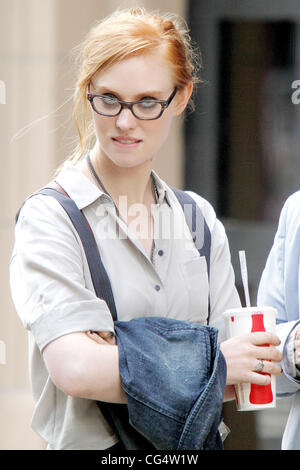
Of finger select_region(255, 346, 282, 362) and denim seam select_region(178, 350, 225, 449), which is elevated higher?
finger select_region(255, 346, 282, 362)

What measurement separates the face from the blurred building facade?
9.71 ft

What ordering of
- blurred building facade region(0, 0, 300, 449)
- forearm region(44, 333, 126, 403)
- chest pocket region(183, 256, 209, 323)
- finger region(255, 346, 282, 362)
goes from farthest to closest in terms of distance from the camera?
1. blurred building facade region(0, 0, 300, 449)
2. chest pocket region(183, 256, 209, 323)
3. finger region(255, 346, 282, 362)
4. forearm region(44, 333, 126, 403)

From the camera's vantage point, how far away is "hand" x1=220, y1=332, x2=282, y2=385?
2244 millimetres

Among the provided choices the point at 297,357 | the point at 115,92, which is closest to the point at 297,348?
the point at 297,357

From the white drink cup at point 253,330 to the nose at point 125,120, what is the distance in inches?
22.3

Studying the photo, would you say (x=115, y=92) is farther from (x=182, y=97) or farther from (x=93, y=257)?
(x=93, y=257)

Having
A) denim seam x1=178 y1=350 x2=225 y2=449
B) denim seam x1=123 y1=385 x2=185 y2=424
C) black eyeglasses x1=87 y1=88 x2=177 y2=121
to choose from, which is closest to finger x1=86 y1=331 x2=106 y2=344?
denim seam x1=123 y1=385 x2=185 y2=424

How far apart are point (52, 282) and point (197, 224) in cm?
56

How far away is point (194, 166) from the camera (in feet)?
19.1

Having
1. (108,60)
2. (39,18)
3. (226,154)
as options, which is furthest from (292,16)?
(108,60)

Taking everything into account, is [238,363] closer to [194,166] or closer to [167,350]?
[167,350]

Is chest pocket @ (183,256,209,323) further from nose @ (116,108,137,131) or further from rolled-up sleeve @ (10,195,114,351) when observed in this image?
nose @ (116,108,137,131)

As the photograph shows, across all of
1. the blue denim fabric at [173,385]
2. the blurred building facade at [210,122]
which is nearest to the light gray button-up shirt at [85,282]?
the blue denim fabric at [173,385]

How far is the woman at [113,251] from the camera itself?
221 cm
